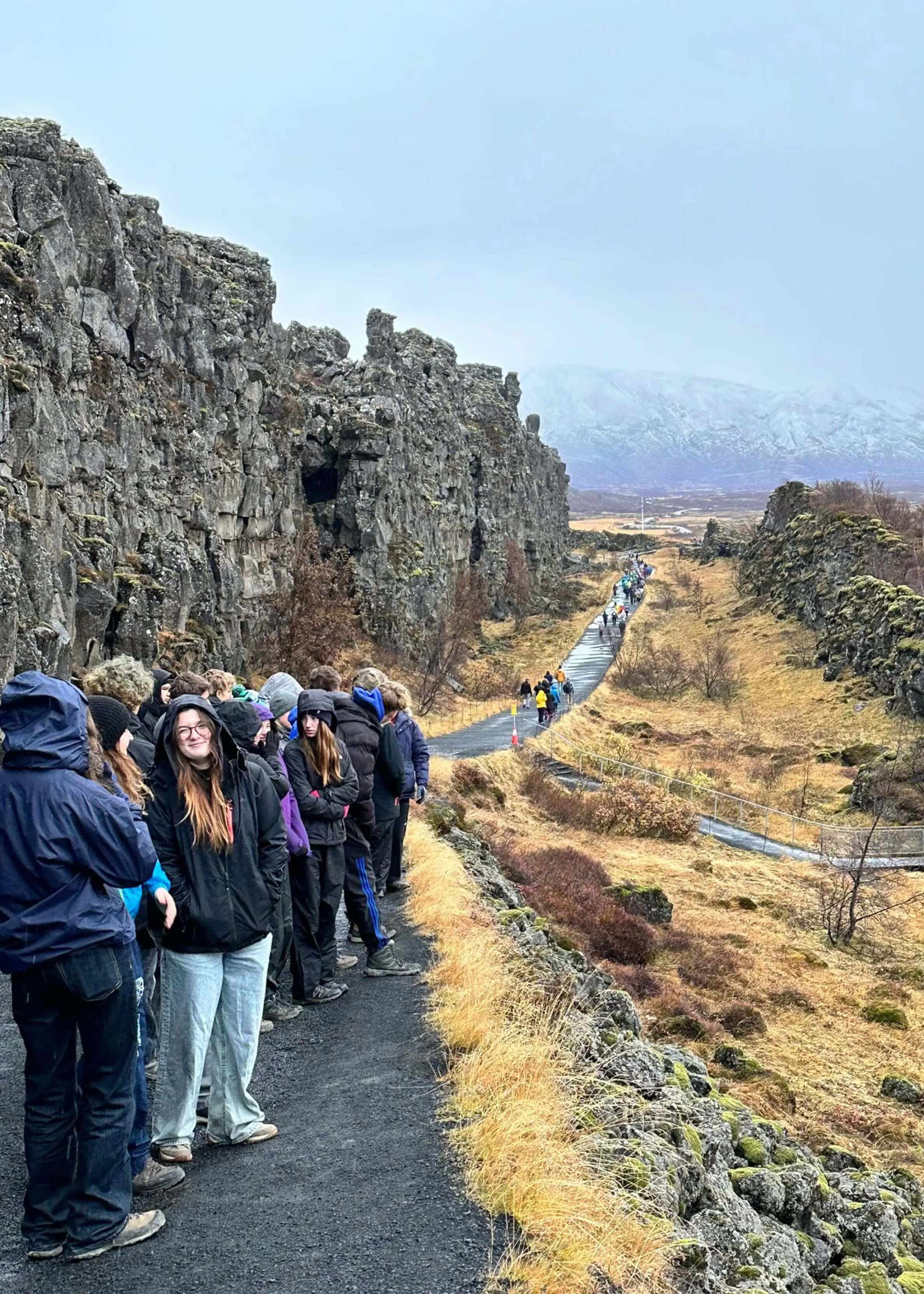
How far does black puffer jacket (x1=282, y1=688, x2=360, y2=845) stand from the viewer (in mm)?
7715

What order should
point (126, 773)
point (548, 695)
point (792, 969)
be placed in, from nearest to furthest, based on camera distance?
point (126, 773) < point (792, 969) < point (548, 695)

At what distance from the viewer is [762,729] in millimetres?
43062

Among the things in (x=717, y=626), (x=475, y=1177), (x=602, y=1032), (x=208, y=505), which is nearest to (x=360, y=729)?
(x=602, y=1032)

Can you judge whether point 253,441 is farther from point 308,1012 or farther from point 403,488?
point 308,1012

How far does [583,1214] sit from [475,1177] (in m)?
0.74

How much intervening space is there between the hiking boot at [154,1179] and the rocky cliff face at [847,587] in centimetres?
3991

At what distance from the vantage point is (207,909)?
Answer: 5.25 metres

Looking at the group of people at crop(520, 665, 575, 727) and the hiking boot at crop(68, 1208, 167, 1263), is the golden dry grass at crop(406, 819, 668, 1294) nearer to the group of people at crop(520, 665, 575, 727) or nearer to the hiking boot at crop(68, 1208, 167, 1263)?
the hiking boot at crop(68, 1208, 167, 1263)

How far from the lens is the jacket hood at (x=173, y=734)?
5.20 m

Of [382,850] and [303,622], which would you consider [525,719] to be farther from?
[382,850]

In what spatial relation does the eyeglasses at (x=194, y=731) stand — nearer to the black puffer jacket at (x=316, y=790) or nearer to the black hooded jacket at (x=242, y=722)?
the black hooded jacket at (x=242, y=722)

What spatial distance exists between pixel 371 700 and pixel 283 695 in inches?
56.6

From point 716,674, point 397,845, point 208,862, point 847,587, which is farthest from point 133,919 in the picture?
point 847,587

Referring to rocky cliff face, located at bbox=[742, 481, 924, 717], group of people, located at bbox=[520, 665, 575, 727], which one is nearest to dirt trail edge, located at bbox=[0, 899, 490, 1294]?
group of people, located at bbox=[520, 665, 575, 727]
